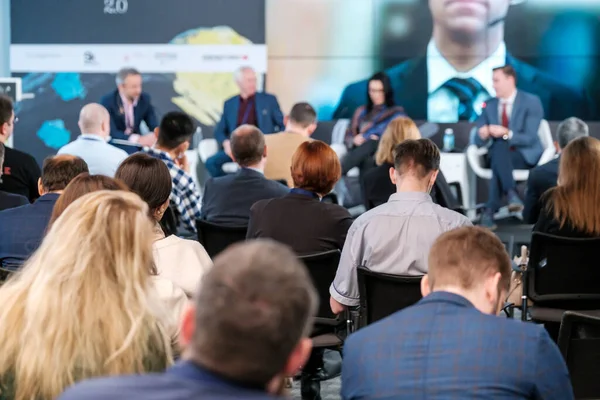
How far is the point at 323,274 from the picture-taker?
4.10m

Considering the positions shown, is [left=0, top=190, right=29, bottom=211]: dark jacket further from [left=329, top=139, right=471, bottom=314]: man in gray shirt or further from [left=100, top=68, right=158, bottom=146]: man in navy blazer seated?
[left=100, top=68, right=158, bottom=146]: man in navy blazer seated

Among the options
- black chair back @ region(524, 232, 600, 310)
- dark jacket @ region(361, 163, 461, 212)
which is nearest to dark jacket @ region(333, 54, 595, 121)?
dark jacket @ region(361, 163, 461, 212)

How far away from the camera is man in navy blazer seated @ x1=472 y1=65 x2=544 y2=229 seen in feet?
30.9

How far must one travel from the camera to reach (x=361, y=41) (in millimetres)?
10930

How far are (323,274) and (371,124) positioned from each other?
554 centimetres

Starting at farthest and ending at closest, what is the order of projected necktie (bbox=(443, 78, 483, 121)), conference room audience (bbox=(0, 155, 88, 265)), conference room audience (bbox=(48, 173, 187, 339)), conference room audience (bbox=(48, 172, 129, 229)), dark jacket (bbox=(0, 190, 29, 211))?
1. projected necktie (bbox=(443, 78, 483, 121))
2. dark jacket (bbox=(0, 190, 29, 211))
3. conference room audience (bbox=(0, 155, 88, 265))
4. conference room audience (bbox=(48, 172, 129, 229))
5. conference room audience (bbox=(48, 173, 187, 339))

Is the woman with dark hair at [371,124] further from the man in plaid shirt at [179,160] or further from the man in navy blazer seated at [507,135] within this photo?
the man in plaid shirt at [179,160]

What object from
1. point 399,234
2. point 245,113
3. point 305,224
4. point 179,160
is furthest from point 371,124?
point 399,234

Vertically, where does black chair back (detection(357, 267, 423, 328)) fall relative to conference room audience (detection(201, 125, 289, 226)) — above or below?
below

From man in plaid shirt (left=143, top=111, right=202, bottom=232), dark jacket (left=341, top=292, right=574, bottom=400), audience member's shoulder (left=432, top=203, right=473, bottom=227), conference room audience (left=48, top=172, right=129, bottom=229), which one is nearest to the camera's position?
dark jacket (left=341, top=292, right=574, bottom=400)

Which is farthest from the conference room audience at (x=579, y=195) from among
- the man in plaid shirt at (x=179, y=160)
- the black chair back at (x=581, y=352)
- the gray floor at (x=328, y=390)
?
the man in plaid shirt at (x=179, y=160)

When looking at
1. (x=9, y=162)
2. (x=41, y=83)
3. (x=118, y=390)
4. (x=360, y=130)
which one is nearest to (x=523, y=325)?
(x=118, y=390)

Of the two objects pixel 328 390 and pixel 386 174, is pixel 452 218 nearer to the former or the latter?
pixel 328 390

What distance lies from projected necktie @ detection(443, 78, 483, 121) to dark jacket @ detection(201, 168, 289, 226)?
17.6 ft
